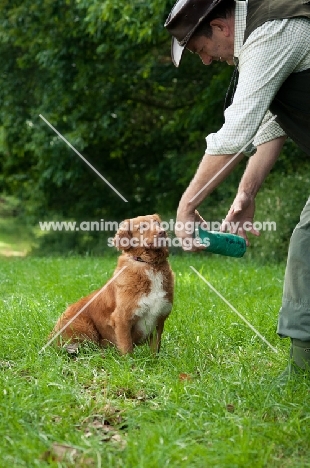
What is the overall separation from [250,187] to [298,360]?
1021 mm

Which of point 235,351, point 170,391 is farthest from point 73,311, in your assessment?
point 170,391

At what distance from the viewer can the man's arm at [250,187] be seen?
13.4ft

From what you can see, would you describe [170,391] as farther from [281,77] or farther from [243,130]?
[281,77]

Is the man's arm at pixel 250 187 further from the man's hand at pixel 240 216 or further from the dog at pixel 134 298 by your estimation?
the dog at pixel 134 298

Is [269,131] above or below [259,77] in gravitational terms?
below

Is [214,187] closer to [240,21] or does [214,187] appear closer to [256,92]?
[256,92]

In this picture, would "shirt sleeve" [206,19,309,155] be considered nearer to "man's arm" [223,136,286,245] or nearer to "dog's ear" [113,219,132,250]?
"man's arm" [223,136,286,245]

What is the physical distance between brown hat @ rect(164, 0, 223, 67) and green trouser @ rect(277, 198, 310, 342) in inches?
46.4

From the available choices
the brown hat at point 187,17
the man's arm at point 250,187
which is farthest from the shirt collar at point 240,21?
the man's arm at point 250,187

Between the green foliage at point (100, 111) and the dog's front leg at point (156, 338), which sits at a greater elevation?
the green foliage at point (100, 111)

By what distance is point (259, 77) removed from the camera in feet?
11.2

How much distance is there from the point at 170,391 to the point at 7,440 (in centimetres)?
97

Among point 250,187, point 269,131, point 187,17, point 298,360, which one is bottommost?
point 298,360

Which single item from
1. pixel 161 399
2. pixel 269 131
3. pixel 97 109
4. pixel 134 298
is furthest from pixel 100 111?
pixel 161 399
